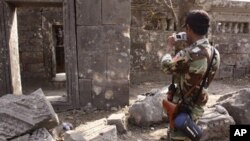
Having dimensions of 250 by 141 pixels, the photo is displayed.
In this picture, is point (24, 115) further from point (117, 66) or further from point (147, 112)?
point (117, 66)

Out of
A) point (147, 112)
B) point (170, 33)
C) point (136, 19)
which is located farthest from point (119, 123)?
point (170, 33)

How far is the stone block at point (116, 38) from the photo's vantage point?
503 centimetres

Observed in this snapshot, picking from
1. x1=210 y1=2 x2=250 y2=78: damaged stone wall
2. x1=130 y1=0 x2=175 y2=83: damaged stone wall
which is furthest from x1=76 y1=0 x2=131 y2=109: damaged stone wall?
x1=210 y1=2 x2=250 y2=78: damaged stone wall

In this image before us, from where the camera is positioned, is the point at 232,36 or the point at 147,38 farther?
the point at 232,36

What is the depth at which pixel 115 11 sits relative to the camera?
4.99 meters

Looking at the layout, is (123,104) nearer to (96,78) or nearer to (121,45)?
(96,78)

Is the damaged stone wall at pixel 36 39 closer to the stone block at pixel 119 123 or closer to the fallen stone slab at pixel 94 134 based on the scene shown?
the stone block at pixel 119 123

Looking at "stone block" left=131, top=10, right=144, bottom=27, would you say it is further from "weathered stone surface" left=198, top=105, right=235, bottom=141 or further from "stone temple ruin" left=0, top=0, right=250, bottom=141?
"weathered stone surface" left=198, top=105, right=235, bottom=141

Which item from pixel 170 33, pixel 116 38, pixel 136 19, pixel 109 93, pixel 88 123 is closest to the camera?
pixel 88 123

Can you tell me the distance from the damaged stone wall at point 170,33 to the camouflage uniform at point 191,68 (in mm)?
5208

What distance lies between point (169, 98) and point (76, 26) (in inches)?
105

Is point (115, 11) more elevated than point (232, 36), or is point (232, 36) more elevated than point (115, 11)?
point (115, 11)

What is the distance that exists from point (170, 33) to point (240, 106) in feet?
13.4

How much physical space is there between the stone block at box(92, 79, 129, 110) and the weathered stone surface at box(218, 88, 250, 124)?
174cm
